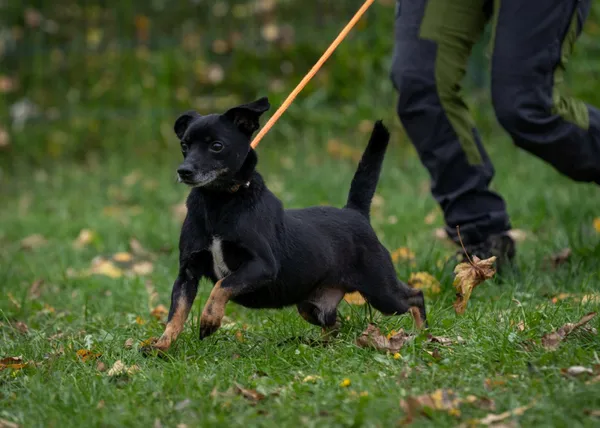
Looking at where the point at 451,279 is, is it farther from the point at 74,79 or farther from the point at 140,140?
the point at 74,79

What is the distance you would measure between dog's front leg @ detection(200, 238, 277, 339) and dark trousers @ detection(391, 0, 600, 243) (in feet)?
4.90

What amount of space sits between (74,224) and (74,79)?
3.03 m

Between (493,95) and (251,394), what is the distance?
2060 mm

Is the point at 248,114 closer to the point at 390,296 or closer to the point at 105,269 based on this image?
the point at 390,296

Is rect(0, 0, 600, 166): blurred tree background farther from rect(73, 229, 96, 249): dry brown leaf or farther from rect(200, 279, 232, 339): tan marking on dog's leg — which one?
rect(200, 279, 232, 339): tan marking on dog's leg

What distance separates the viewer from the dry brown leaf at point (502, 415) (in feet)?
8.59

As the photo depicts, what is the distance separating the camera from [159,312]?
449 centimetres

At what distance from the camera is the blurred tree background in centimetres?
895

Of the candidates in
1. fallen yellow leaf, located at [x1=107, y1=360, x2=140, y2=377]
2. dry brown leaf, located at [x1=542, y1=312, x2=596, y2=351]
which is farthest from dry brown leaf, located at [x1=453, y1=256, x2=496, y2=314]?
fallen yellow leaf, located at [x1=107, y1=360, x2=140, y2=377]

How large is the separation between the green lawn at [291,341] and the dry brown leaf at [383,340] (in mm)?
53

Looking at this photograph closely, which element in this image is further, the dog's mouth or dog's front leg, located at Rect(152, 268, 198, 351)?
dog's front leg, located at Rect(152, 268, 198, 351)

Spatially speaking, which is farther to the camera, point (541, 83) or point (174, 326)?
point (541, 83)

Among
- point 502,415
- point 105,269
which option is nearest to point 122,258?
point 105,269

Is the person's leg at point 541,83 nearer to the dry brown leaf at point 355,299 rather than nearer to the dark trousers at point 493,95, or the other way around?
the dark trousers at point 493,95
